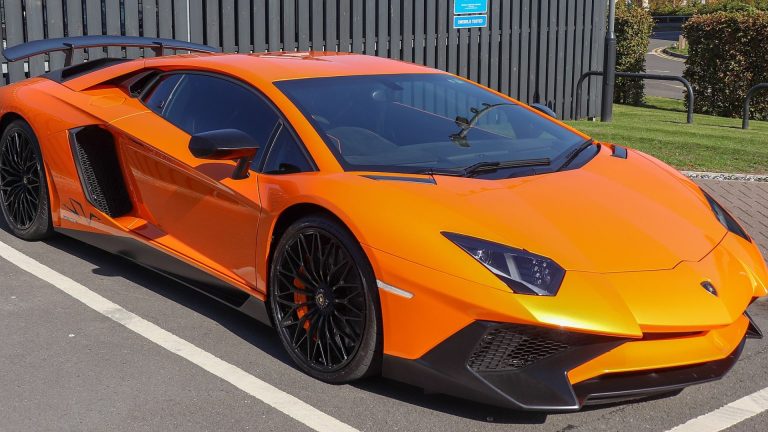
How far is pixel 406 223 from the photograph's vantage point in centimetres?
373

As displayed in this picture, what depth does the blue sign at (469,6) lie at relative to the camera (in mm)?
12703

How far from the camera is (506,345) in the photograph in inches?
137

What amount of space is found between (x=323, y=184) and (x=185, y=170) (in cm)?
98

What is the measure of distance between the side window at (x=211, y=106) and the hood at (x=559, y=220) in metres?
0.89

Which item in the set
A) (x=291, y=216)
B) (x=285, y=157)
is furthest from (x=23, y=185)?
(x=291, y=216)

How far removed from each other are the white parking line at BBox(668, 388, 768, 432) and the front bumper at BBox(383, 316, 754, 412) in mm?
Answer: 230

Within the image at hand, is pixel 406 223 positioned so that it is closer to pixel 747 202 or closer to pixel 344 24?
A: pixel 747 202

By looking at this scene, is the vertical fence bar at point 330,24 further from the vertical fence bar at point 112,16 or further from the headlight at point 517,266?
the headlight at point 517,266

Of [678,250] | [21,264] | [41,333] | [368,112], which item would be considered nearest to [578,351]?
[678,250]

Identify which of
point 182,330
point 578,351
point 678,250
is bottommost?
point 182,330

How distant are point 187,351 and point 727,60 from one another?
605 inches

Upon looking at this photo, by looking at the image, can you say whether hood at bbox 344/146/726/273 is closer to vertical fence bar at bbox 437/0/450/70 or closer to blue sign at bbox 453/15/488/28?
vertical fence bar at bbox 437/0/450/70

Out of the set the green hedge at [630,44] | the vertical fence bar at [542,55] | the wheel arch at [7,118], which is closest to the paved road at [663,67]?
the green hedge at [630,44]

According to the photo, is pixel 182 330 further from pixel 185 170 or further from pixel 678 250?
pixel 678 250
